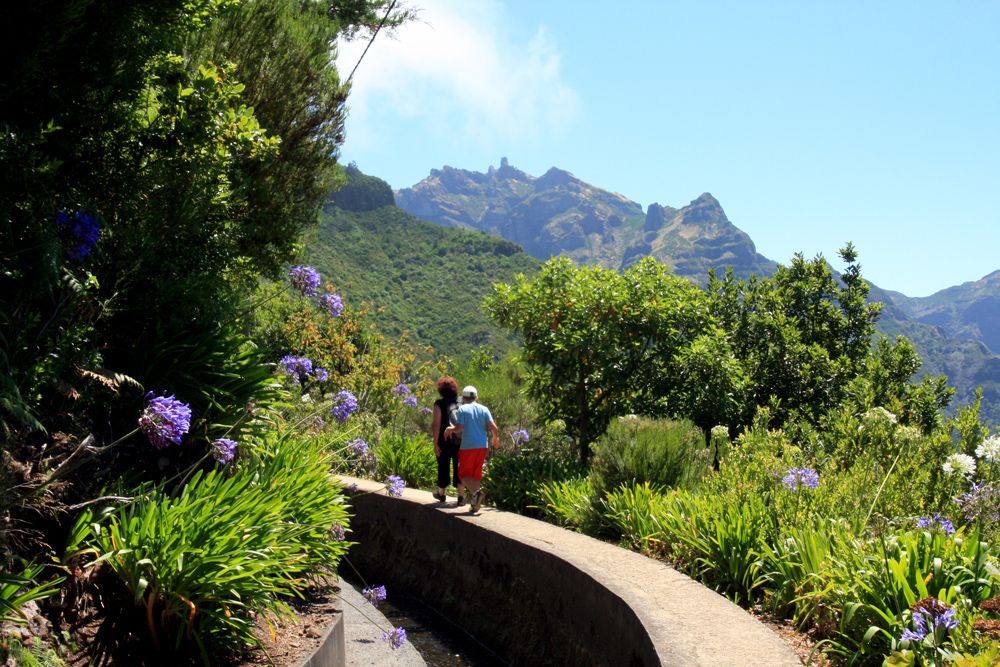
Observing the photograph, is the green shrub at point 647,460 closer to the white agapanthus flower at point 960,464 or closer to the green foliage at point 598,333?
the green foliage at point 598,333

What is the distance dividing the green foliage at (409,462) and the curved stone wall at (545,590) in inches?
55.1

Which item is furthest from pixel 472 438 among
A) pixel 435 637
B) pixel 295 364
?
pixel 295 364

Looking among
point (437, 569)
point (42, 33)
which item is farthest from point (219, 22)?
point (437, 569)

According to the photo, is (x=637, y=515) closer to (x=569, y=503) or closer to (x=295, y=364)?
(x=569, y=503)

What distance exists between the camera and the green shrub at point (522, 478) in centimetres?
1056

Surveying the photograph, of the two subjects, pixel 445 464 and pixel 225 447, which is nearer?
pixel 225 447

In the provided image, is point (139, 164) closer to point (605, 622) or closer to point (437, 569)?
point (605, 622)

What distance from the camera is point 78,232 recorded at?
16.4 ft

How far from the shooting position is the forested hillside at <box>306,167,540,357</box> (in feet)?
189

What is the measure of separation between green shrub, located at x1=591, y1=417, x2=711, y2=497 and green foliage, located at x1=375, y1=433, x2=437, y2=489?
135 inches

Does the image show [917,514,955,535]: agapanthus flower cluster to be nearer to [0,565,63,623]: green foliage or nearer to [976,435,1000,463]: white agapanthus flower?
[976,435,1000,463]: white agapanthus flower

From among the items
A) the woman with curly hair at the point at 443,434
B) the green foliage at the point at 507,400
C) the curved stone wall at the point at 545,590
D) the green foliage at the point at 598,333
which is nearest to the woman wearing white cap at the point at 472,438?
the curved stone wall at the point at 545,590

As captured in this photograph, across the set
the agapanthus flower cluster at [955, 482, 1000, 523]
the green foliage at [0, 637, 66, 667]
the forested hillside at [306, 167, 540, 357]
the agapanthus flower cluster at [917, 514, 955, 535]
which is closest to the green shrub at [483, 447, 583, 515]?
the agapanthus flower cluster at [917, 514, 955, 535]

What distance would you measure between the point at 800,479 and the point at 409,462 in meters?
6.86
